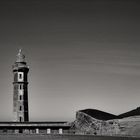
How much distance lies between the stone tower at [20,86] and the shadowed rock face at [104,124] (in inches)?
533

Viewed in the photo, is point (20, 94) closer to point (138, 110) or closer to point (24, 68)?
point (24, 68)

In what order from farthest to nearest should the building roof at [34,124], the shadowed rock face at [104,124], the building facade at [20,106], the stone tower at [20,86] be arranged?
the stone tower at [20,86] → the building facade at [20,106] → the building roof at [34,124] → the shadowed rock face at [104,124]

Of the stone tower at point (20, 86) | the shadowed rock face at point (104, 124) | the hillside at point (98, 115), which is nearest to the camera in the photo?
the shadowed rock face at point (104, 124)

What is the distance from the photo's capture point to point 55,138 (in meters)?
84.8

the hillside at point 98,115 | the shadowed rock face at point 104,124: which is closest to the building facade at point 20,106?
the shadowed rock face at point 104,124

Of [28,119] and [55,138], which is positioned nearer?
[55,138]

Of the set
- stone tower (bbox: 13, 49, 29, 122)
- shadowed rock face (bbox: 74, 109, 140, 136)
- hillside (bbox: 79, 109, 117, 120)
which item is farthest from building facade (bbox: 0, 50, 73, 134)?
hillside (bbox: 79, 109, 117, 120)

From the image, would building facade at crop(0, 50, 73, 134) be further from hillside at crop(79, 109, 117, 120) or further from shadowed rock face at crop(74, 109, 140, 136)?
hillside at crop(79, 109, 117, 120)

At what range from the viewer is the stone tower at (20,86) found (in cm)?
11038

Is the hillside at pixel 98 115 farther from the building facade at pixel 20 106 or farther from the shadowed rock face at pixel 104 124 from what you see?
the building facade at pixel 20 106

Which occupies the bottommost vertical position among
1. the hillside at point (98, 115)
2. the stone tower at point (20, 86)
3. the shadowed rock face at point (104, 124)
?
the shadowed rock face at point (104, 124)

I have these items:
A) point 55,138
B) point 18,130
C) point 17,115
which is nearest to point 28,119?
point 17,115

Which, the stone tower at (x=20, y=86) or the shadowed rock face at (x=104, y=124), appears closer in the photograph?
the shadowed rock face at (x=104, y=124)

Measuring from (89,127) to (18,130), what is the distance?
15355mm
